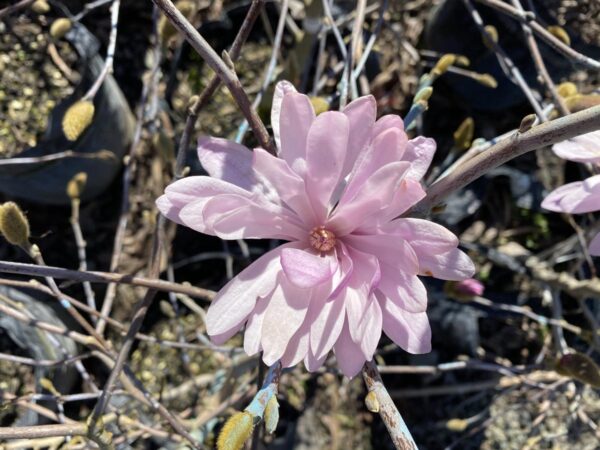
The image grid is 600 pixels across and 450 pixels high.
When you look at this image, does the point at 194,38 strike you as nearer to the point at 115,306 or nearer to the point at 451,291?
the point at 451,291

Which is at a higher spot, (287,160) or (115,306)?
(287,160)

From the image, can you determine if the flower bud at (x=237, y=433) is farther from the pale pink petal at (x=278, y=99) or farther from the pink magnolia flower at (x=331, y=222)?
the pale pink petal at (x=278, y=99)

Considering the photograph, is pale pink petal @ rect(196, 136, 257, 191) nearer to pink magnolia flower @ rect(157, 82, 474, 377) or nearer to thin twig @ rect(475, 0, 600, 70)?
pink magnolia flower @ rect(157, 82, 474, 377)

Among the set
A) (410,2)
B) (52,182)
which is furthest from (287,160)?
(410,2)

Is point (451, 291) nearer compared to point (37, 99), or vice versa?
point (451, 291)

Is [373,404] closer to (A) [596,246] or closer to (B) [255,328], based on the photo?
(B) [255,328]
